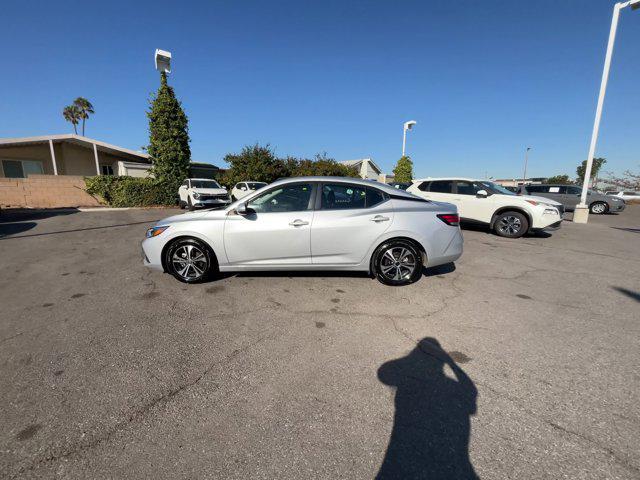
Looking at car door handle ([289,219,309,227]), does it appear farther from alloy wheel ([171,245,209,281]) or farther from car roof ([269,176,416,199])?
alloy wheel ([171,245,209,281])

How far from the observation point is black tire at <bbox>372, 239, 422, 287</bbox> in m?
4.27

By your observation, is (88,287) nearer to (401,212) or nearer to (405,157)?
(401,212)

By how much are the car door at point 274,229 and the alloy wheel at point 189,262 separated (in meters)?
0.46

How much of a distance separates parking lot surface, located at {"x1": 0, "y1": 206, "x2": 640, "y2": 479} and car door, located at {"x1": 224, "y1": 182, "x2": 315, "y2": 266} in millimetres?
488

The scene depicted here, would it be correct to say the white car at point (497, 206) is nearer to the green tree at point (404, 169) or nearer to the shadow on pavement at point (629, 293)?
the shadow on pavement at point (629, 293)

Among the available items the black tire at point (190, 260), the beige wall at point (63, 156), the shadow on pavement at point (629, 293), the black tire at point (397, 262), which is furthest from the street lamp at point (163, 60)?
the shadow on pavement at point (629, 293)

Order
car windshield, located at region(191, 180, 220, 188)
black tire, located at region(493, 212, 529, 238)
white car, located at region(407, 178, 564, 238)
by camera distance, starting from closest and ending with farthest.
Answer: white car, located at region(407, 178, 564, 238) → black tire, located at region(493, 212, 529, 238) → car windshield, located at region(191, 180, 220, 188)

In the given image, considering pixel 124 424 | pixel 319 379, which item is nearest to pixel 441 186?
pixel 319 379

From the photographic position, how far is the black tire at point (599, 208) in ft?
51.8

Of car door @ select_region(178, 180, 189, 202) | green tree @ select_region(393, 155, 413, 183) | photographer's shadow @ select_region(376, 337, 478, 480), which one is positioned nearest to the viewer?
photographer's shadow @ select_region(376, 337, 478, 480)

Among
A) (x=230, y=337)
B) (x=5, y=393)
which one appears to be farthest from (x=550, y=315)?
(x=5, y=393)

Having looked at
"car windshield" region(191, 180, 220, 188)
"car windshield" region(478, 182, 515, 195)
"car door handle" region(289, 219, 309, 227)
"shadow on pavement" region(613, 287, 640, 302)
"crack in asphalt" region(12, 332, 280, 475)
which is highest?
"car windshield" region(191, 180, 220, 188)

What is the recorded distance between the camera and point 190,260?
4328 mm

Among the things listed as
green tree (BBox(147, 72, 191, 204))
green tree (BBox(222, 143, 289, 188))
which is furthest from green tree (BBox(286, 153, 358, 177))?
green tree (BBox(147, 72, 191, 204))
